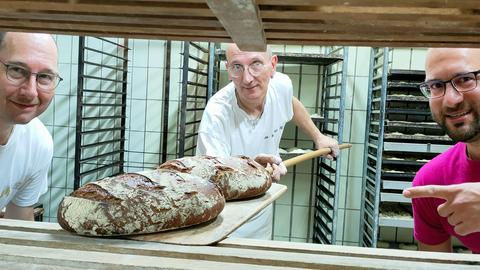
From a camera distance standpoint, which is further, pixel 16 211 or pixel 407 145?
pixel 407 145

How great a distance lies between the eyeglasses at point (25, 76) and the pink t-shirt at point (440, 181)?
131 centimetres

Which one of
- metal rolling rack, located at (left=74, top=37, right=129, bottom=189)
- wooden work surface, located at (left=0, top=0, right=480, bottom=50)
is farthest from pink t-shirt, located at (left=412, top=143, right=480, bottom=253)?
metal rolling rack, located at (left=74, top=37, right=129, bottom=189)

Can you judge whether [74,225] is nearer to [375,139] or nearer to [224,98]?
[224,98]

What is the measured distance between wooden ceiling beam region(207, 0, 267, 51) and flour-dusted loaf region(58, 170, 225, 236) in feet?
1.48

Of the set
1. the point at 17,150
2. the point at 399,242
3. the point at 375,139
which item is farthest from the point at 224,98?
the point at 399,242

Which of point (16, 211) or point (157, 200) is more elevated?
point (157, 200)

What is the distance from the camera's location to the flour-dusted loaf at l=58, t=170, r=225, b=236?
806 mm

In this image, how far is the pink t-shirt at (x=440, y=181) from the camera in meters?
1.29

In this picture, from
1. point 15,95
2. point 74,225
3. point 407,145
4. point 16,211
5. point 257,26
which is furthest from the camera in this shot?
point 407,145

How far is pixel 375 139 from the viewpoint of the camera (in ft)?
8.41

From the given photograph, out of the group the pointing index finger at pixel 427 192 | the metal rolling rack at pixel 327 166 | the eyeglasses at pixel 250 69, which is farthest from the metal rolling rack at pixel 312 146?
the pointing index finger at pixel 427 192

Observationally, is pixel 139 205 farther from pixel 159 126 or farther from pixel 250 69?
pixel 159 126

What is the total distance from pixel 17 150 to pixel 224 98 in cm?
92

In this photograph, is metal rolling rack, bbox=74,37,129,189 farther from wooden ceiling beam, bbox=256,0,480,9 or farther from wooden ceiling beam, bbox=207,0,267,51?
wooden ceiling beam, bbox=256,0,480,9
